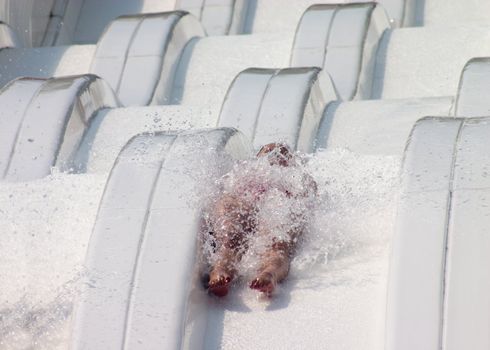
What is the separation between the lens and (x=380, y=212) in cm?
275

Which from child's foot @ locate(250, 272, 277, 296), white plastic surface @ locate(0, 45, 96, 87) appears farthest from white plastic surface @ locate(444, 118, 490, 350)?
white plastic surface @ locate(0, 45, 96, 87)

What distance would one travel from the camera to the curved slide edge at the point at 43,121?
12.3 ft

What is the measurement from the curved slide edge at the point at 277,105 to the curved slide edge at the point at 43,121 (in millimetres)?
497

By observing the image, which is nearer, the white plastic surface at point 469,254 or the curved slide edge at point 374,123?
the white plastic surface at point 469,254

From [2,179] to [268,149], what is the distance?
107cm

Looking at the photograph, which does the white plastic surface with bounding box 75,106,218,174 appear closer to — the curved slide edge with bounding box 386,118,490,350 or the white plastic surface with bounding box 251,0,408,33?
the white plastic surface with bounding box 251,0,408,33

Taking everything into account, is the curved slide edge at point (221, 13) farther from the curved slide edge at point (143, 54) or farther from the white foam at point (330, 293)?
the white foam at point (330, 293)

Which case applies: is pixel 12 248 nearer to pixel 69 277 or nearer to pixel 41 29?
pixel 69 277

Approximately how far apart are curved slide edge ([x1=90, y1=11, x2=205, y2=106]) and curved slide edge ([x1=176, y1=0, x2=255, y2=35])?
0.31m

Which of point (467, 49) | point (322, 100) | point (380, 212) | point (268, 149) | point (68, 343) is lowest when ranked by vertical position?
point (68, 343)

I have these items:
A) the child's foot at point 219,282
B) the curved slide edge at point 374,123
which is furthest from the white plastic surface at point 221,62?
the child's foot at point 219,282

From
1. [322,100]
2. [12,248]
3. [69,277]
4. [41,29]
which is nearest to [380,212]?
[69,277]

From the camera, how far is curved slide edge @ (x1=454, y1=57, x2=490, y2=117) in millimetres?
3500

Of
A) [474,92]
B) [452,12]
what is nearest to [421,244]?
[474,92]
